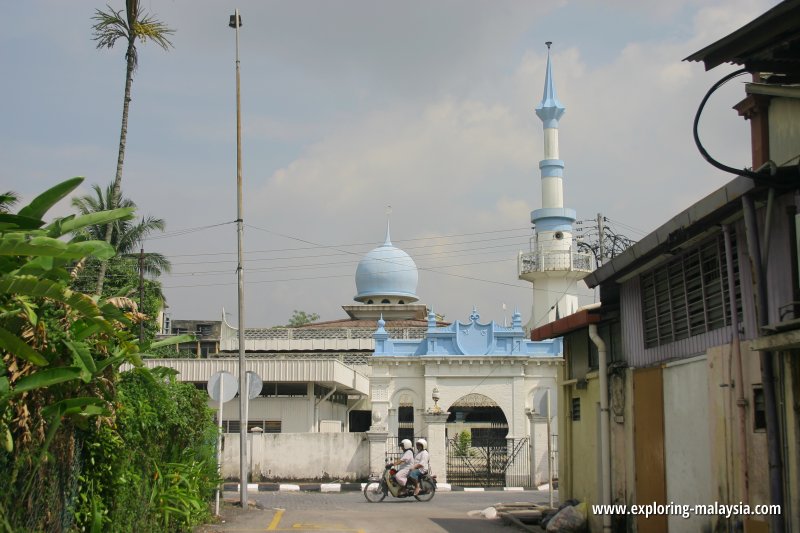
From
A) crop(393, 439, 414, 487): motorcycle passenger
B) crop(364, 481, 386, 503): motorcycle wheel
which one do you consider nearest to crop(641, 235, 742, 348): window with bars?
crop(393, 439, 414, 487): motorcycle passenger

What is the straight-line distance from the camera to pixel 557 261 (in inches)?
1686

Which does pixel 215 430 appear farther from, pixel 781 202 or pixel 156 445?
pixel 781 202

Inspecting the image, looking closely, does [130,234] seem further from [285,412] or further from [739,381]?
[739,381]

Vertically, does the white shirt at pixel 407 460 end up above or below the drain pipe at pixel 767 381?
below

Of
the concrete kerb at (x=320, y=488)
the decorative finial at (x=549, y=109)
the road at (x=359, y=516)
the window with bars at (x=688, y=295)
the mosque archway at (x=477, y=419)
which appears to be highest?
the decorative finial at (x=549, y=109)

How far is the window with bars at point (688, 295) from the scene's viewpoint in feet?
36.4

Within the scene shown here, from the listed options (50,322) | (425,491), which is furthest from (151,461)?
(425,491)

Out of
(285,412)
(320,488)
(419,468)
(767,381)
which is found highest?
(767,381)

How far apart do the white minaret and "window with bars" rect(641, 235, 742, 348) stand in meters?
29.2

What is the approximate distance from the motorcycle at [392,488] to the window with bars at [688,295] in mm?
9594

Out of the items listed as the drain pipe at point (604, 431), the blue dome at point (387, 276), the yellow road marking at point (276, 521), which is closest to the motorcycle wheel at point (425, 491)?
the yellow road marking at point (276, 521)

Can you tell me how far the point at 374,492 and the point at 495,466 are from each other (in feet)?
33.0

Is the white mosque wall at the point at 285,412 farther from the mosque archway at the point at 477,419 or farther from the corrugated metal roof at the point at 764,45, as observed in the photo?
the corrugated metal roof at the point at 764,45

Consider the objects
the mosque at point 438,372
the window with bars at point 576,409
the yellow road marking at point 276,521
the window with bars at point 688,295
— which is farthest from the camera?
the mosque at point 438,372
